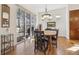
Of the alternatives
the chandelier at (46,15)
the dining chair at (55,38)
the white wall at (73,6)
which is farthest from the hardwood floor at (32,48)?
the white wall at (73,6)

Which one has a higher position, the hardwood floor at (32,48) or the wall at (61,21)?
the wall at (61,21)

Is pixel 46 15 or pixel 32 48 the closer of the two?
pixel 46 15

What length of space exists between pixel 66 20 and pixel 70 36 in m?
0.36

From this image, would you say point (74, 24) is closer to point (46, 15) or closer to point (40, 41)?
point (46, 15)

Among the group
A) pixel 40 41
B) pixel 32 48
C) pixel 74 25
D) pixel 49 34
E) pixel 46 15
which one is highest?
pixel 46 15

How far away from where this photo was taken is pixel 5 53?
119 inches

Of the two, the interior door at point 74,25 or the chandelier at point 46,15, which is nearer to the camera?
the chandelier at point 46,15

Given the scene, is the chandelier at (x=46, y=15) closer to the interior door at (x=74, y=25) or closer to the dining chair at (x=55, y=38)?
the dining chair at (x=55, y=38)

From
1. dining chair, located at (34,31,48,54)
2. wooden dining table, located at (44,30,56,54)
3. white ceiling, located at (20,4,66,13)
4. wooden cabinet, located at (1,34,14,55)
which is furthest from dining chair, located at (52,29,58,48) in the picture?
wooden cabinet, located at (1,34,14,55)

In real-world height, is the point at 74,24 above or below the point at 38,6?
below

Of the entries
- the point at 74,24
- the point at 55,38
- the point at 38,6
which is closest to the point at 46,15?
the point at 38,6

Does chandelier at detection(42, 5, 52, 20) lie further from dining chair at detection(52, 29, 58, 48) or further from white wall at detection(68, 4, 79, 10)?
white wall at detection(68, 4, 79, 10)
